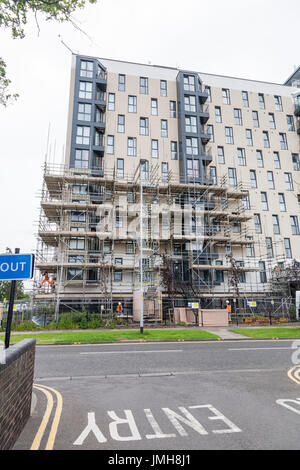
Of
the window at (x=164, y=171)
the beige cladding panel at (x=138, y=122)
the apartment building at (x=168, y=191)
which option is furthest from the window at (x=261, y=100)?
the window at (x=164, y=171)

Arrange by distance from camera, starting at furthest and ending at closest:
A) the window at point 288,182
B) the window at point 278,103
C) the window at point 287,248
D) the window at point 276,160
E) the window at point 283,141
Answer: the window at point 278,103 → the window at point 283,141 → the window at point 276,160 → the window at point 288,182 → the window at point 287,248

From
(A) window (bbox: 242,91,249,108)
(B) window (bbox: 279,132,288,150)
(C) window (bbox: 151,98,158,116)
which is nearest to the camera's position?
(C) window (bbox: 151,98,158,116)

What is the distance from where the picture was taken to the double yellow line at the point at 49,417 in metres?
4.23

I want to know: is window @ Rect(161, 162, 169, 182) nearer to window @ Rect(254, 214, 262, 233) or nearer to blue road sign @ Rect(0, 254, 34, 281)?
window @ Rect(254, 214, 262, 233)

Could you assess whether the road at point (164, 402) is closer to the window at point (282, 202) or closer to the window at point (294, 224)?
the window at point (294, 224)

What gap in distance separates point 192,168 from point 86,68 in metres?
17.1

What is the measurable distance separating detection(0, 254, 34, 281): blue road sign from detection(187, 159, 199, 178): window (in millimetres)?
29607

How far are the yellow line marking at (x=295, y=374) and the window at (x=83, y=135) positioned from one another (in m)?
28.5

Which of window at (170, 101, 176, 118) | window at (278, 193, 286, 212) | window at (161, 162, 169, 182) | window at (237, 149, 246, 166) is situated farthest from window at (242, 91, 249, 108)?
window at (161, 162, 169, 182)

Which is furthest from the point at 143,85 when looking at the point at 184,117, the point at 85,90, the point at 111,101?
the point at 85,90

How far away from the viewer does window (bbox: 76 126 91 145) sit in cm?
3100

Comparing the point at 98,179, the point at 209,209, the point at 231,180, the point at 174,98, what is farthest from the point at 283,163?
the point at 98,179

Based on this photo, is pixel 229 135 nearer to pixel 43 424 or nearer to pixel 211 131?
pixel 211 131

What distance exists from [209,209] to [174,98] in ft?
50.6
